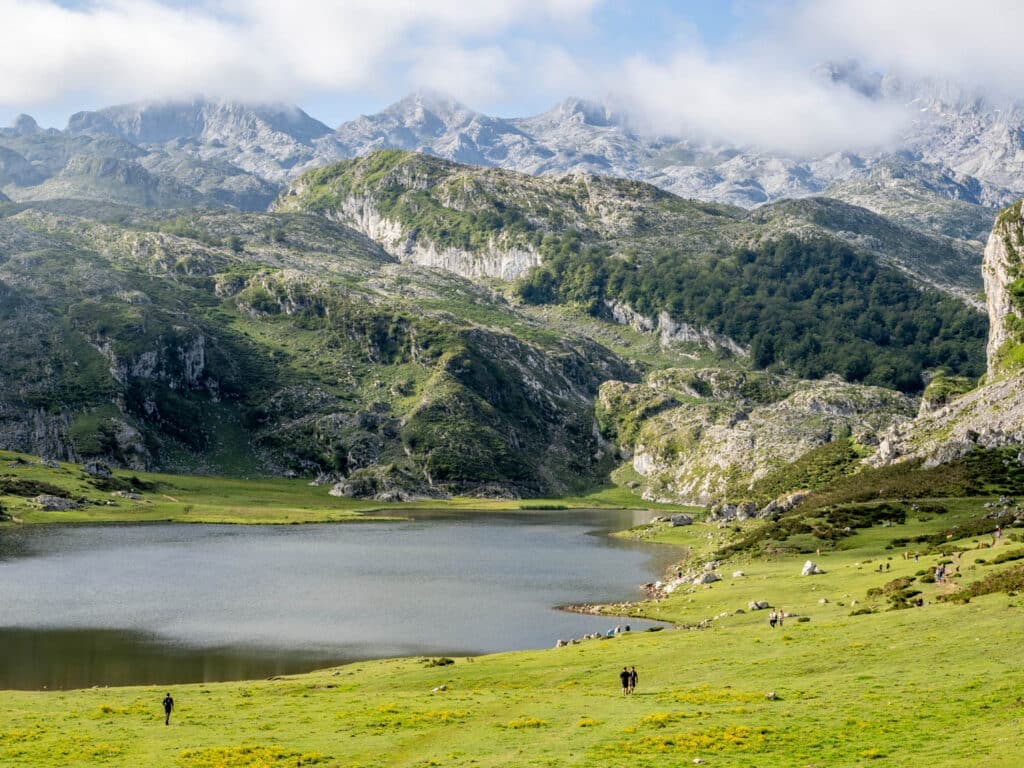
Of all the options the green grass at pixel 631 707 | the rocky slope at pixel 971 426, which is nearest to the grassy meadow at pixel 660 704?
the green grass at pixel 631 707

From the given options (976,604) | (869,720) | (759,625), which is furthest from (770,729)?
(759,625)

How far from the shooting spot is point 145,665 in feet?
280

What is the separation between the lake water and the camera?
88.5 metres

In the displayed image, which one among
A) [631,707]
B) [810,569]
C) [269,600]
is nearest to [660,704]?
[631,707]

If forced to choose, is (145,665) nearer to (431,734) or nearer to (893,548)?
(431,734)

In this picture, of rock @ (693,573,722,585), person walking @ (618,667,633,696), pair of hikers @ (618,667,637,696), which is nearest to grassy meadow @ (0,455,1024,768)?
pair of hikers @ (618,667,637,696)

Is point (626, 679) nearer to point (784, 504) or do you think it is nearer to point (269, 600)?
point (269, 600)

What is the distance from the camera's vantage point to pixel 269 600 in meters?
119

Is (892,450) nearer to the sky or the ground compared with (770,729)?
nearer to the sky

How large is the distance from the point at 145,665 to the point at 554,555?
3642 inches

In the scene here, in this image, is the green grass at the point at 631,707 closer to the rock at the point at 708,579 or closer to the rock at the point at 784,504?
the rock at the point at 708,579

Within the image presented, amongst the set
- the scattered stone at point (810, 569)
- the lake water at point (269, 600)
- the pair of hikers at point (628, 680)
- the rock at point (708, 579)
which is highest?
the scattered stone at point (810, 569)

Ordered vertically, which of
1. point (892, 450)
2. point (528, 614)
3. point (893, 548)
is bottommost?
point (528, 614)

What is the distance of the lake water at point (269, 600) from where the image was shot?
88500mm
